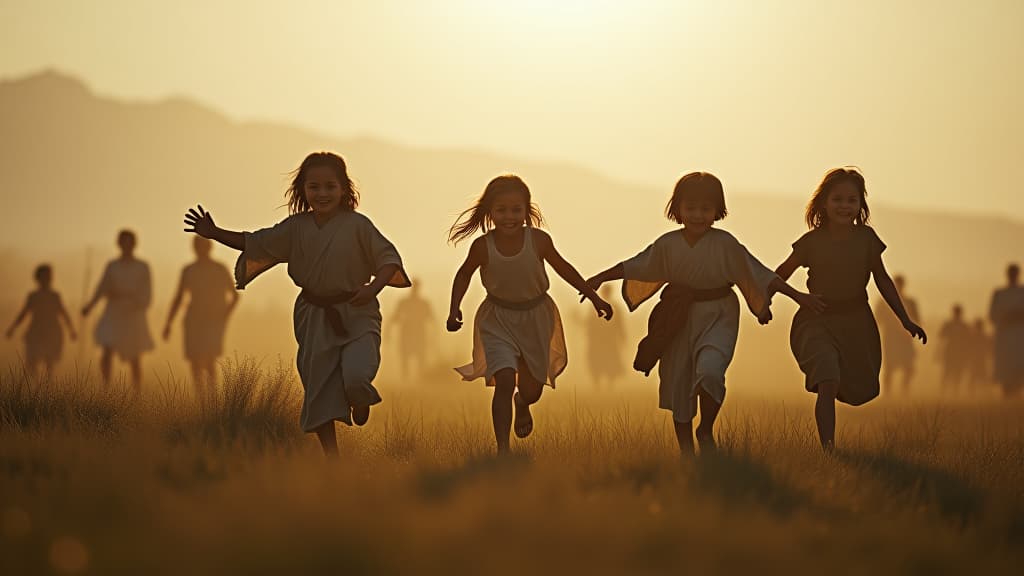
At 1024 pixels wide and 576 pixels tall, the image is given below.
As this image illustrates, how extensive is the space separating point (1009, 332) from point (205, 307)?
1263cm

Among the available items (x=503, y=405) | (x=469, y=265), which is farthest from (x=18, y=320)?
(x=503, y=405)

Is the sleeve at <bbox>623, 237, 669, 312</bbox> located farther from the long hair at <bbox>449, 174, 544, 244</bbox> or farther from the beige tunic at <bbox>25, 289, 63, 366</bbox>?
the beige tunic at <bbox>25, 289, 63, 366</bbox>

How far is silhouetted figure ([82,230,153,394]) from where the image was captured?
1614 centimetres

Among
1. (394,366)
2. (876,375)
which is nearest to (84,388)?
(876,375)

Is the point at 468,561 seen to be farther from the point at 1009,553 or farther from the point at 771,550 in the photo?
the point at 1009,553

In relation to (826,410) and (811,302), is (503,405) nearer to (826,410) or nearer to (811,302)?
(811,302)

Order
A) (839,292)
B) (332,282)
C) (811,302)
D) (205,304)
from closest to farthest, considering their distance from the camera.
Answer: (332,282) < (811,302) < (839,292) < (205,304)

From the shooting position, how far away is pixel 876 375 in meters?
9.97

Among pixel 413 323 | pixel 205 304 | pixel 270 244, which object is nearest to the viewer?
pixel 270 244

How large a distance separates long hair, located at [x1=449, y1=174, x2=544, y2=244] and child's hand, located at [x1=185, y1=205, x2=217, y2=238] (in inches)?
67.1

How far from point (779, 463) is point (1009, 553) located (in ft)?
5.36

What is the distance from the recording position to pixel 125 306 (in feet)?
54.4

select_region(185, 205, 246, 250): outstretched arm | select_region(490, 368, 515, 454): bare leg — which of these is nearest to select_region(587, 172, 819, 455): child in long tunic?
select_region(490, 368, 515, 454): bare leg

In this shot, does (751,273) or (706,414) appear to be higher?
(751,273)
